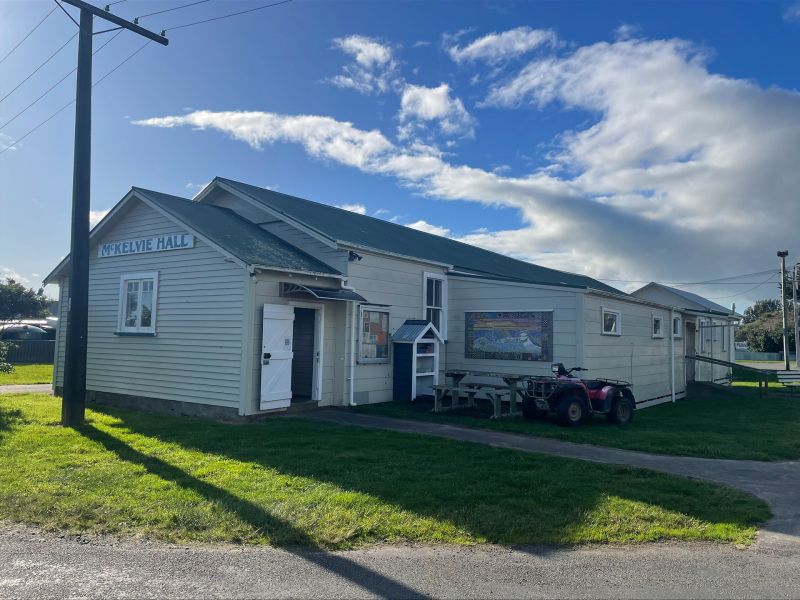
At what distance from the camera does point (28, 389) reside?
17750mm

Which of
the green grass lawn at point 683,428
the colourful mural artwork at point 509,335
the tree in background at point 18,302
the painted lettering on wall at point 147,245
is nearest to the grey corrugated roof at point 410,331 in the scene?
the green grass lawn at point 683,428

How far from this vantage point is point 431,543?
5.05 meters

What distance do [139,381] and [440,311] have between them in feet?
26.4

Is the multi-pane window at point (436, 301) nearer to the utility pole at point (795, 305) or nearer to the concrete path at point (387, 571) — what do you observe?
the concrete path at point (387, 571)

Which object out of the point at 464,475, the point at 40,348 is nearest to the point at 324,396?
the point at 464,475

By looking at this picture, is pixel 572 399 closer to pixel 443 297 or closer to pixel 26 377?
pixel 443 297

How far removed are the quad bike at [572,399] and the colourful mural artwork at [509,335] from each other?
5.32ft

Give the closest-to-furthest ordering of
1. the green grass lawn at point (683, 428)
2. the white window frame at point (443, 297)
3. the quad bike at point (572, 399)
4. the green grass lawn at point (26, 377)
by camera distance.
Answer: the green grass lawn at point (683, 428), the quad bike at point (572, 399), the white window frame at point (443, 297), the green grass lawn at point (26, 377)

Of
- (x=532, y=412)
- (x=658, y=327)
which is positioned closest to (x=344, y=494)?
(x=532, y=412)

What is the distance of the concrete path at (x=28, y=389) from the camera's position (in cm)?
1673

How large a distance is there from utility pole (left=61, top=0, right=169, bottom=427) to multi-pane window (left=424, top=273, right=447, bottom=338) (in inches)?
333

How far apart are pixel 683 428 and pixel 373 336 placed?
7.29 m

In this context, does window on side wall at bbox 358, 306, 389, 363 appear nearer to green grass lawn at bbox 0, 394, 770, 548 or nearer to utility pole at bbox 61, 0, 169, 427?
green grass lawn at bbox 0, 394, 770, 548

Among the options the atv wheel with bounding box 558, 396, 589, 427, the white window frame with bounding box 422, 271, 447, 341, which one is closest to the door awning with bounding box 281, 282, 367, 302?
the white window frame with bounding box 422, 271, 447, 341
